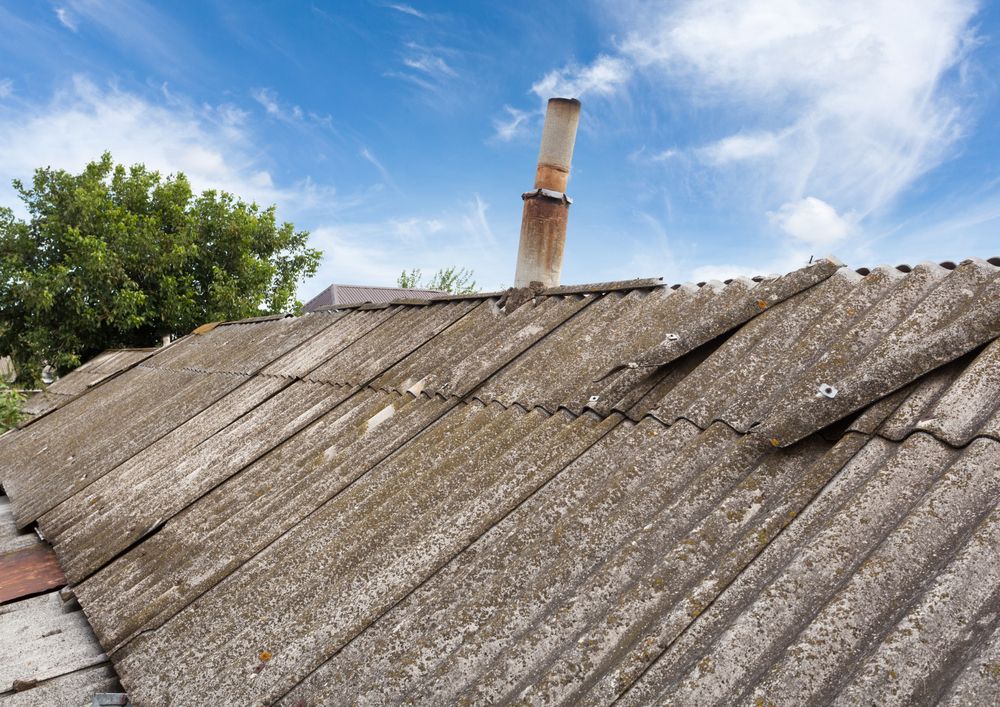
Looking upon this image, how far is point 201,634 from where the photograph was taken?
2398 millimetres

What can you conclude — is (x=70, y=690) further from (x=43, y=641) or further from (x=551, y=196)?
(x=551, y=196)

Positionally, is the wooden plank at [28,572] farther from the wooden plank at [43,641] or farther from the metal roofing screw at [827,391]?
the metal roofing screw at [827,391]

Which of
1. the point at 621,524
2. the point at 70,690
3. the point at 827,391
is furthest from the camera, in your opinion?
the point at 70,690

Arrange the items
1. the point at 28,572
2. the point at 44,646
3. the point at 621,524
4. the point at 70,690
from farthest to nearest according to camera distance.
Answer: the point at 28,572 < the point at 44,646 < the point at 70,690 < the point at 621,524

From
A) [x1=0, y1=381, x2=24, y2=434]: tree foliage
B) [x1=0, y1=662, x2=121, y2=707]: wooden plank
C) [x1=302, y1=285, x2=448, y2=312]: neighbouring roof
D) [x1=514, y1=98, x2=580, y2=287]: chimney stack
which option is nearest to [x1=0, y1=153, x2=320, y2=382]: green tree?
[x1=302, y1=285, x2=448, y2=312]: neighbouring roof

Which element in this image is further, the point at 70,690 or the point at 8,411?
the point at 8,411

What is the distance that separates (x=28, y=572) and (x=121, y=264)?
62.4ft

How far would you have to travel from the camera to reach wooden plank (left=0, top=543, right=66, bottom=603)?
3.38 metres

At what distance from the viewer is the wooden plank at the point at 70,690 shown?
2381mm

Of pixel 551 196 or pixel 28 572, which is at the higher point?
pixel 551 196

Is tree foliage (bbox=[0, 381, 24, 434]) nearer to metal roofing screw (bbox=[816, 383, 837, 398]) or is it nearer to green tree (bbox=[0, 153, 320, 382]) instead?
green tree (bbox=[0, 153, 320, 382])

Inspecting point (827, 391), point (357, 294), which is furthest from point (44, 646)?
point (357, 294)

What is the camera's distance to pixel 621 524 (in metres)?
2.18

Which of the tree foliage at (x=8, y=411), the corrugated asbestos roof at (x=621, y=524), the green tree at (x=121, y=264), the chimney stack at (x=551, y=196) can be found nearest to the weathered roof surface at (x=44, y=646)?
the corrugated asbestos roof at (x=621, y=524)
